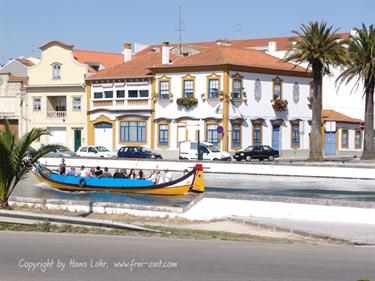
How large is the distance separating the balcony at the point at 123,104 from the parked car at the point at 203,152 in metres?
8.70

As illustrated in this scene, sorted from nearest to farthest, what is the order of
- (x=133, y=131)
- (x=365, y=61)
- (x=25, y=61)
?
(x=365, y=61)
(x=133, y=131)
(x=25, y=61)

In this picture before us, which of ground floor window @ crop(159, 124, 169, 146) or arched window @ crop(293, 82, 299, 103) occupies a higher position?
arched window @ crop(293, 82, 299, 103)

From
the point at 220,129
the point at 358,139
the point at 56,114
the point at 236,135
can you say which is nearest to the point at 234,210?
the point at 220,129

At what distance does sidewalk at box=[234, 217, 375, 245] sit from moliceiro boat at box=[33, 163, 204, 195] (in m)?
9.54

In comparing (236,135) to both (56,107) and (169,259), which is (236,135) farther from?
(169,259)

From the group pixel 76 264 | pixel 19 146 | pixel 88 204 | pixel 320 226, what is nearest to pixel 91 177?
pixel 88 204

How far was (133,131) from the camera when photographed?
65.1m

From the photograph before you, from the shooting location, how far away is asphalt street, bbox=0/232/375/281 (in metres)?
11.1

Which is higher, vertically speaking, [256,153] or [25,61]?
[25,61]

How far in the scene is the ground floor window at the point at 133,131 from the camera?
64.6 m

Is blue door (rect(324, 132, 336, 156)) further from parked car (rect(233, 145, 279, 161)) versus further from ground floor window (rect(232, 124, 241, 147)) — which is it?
parked car (rect(233, 145, 279, 161))

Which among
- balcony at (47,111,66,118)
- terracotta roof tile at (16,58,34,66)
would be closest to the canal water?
balcony at (47,111,66,118)

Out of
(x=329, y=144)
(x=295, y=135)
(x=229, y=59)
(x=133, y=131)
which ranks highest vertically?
(x=229, y=59)

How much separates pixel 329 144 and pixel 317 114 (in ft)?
66.9
